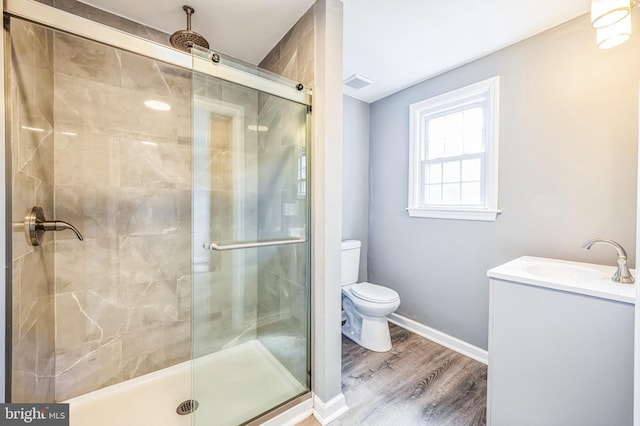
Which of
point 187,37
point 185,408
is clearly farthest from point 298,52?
point 185,408

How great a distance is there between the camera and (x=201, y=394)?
4.36 ft

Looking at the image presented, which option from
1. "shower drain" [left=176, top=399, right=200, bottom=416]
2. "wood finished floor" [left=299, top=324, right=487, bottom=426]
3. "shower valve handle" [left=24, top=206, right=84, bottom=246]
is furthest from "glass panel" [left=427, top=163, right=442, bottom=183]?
"shower valve handle" [left=24, top=206, right=84, bottom=246]

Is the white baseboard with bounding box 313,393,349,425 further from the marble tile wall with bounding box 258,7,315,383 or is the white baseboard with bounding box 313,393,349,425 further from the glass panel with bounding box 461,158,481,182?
the glass panel with bounding box 461,158,481,182

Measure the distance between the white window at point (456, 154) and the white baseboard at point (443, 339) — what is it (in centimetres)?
104

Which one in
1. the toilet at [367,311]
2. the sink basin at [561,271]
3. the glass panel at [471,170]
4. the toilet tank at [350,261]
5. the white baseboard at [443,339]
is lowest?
the white baseboard at [443,339]

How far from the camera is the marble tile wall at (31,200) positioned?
974mm

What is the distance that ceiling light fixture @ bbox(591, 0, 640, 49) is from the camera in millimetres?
1148

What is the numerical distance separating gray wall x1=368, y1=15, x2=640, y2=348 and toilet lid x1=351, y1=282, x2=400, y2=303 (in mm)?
415

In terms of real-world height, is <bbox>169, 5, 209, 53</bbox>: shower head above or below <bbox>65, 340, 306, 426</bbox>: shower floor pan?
above

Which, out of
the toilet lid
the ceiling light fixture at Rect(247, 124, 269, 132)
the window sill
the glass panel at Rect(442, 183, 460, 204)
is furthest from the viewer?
the glass panel at Rect(442, 183, 460, 204)

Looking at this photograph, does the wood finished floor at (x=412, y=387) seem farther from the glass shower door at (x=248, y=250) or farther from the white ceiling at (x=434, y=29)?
the white ceiling at (x=434, y=29)

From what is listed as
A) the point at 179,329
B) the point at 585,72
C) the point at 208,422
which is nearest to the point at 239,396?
the point at 208,422

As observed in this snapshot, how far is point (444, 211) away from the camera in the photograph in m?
2.19

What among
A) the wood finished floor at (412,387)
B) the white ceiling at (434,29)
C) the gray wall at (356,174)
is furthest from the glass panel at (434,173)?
the wood finished floor at (412,387)
